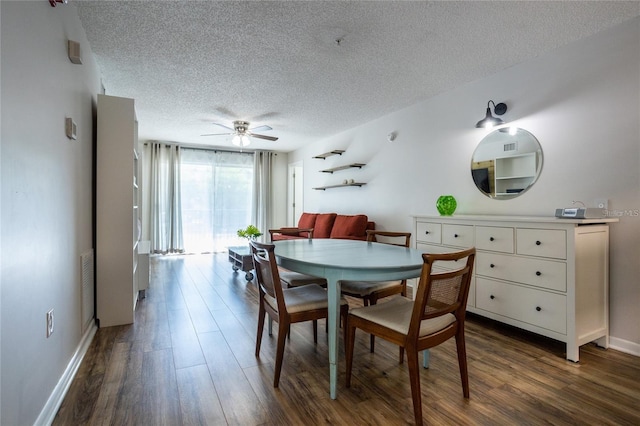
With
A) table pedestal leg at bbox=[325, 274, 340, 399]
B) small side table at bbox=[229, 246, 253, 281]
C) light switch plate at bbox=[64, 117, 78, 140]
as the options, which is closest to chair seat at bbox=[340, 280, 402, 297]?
table pedestal leg at bbox=[325, 274, 340, 399]

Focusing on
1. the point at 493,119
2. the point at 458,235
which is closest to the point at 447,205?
the point at 458,235

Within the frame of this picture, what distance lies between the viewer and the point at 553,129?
2.69 metres

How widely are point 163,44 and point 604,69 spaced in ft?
11.4

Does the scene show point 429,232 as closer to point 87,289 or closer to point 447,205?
point 447,205

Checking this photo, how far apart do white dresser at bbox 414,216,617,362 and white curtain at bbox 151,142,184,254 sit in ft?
19.5

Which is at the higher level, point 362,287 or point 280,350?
point 362,287

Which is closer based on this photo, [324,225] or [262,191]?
[324,225]

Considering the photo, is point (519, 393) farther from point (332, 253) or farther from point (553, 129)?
point (553, 129)

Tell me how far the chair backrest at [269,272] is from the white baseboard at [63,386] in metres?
Answer: 1.15

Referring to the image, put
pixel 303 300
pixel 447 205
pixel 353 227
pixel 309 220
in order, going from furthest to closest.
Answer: pixel 309 220
pixel 353 227
pixel 447 205
pixel 303 300

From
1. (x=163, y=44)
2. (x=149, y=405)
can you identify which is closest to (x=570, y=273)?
(x=149, y=405)

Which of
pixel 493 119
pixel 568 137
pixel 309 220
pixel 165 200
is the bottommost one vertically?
pixel 309 220

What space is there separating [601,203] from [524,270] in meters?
0.78

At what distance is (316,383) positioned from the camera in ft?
6.01
